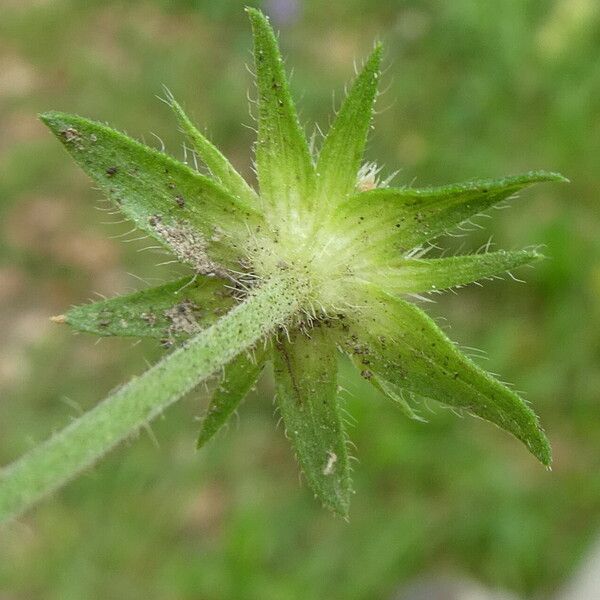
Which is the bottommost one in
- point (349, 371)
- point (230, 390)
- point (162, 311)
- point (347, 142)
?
point (349, 371)

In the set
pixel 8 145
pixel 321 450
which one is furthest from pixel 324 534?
pixel 8 145

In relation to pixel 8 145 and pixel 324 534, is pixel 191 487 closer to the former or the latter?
pixel 324 534

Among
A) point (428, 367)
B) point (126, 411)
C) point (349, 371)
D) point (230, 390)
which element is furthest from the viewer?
point (349, 371)

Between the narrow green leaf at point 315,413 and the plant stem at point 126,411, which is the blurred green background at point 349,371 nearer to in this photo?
the narrow green leaf at point 315,413

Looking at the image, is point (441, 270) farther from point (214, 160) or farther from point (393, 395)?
point (214, 160)

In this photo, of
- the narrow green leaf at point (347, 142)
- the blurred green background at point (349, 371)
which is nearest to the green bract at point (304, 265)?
the narrow green leaf at point (347, 142)

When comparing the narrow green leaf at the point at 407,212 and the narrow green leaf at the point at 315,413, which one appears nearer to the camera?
the narrow green leaf at the point at 407,212

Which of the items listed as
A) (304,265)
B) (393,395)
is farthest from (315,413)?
(304,265)
